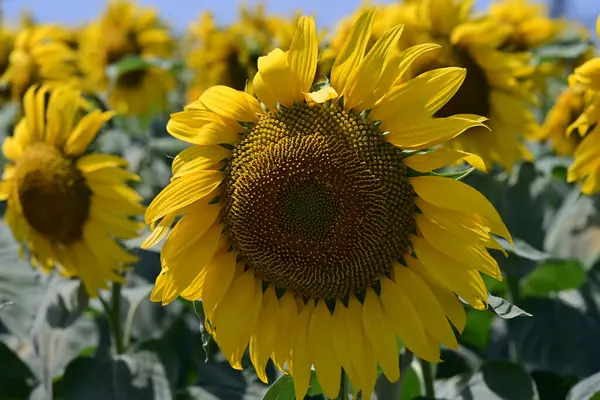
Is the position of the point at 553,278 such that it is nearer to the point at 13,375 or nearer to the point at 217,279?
the point at 217,279

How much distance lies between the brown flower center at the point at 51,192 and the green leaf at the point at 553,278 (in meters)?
1.30

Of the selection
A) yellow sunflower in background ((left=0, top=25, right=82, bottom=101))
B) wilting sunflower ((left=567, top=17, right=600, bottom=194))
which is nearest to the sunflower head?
wilting sunflower ((left=567, top=17, right=600, bottom=194))

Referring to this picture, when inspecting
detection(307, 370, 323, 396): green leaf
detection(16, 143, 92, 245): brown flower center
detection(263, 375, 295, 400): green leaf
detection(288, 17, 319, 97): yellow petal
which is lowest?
detection(307, 370, 323, 396): green leaf

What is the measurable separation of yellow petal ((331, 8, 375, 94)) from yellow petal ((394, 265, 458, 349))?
1.14ft

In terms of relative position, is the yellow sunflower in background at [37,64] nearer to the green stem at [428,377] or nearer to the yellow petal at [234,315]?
the yellow petal at [234,315]

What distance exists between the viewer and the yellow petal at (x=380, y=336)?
51.9 inches

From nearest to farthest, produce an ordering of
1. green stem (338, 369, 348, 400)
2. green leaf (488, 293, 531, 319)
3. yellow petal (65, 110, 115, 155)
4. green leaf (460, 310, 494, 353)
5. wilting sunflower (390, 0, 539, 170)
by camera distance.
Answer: green leaf (488, 293, 531, 319)
green stem (338, 369, 348, 400)
yellow petal (65, 110, 115, 155)
green leaf (460, 310, 494, 353)
wilting sunflower (390, 0, 539, 170)

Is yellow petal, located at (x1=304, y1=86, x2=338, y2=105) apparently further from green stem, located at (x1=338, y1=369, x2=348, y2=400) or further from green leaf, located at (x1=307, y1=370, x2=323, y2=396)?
green leaf, located at (x1=307, y1=370, x2=323, y2=396)

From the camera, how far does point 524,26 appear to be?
297cm

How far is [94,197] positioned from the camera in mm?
2006

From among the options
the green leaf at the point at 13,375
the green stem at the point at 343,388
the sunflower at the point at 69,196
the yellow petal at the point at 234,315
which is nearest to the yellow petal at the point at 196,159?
the yellow petal at the point at 234,315

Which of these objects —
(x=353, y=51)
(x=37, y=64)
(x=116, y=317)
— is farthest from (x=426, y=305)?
(x=37, y=64)

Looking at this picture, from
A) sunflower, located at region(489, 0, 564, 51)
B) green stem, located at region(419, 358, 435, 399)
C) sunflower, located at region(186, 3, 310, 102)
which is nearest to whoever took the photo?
green stem, located at region(419, 358, 435, 399)

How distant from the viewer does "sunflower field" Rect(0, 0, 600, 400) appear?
131 centimetres
